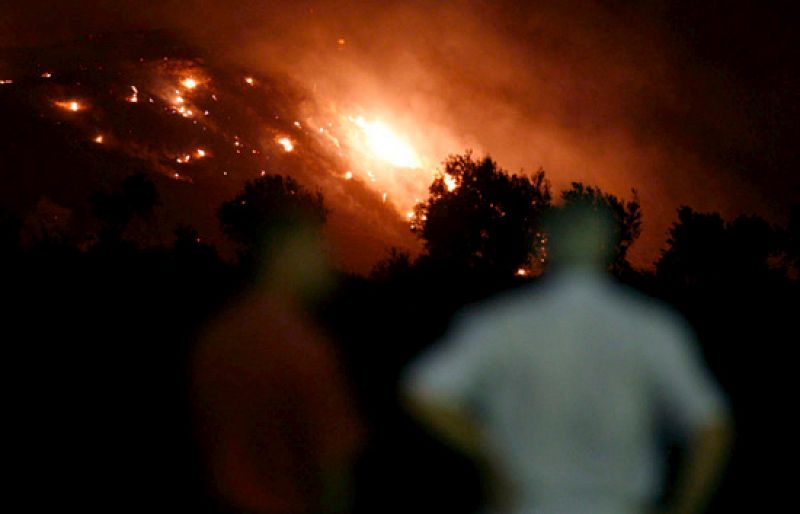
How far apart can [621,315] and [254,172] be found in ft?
341

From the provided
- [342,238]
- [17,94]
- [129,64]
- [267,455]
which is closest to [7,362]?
[267,455]

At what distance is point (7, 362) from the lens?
726 cm

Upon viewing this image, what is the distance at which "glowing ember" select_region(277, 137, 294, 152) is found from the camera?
361ft

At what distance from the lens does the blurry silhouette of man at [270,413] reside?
414 cm

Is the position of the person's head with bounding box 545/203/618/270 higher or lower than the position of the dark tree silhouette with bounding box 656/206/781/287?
lower

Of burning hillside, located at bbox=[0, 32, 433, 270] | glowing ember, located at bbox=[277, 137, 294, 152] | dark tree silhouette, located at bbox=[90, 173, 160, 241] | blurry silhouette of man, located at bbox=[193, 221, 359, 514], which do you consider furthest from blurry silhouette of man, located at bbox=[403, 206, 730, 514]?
glowing ember, located at bbox=[277, 137, 294, 152]

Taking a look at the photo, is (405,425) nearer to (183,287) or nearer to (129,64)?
(183,287)

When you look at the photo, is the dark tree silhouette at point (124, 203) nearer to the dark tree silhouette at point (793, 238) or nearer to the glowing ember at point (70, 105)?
the dark tree silhouette at point (793, 238)

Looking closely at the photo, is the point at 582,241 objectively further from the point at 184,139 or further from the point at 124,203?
the point at 184,139

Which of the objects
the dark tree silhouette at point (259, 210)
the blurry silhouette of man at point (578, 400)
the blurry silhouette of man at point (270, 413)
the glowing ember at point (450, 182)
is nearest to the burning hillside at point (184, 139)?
the dark tree silhouette at point (259, 210)

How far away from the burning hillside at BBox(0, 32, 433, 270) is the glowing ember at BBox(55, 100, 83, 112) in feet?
0.79

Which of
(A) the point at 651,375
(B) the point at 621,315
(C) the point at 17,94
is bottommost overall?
(C) the point at 17,94

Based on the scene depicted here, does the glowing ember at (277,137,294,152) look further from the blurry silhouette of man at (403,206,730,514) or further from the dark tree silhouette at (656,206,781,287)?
the blurry silhouette of man at (403,206,730,514)

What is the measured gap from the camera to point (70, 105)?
96.5 meters
